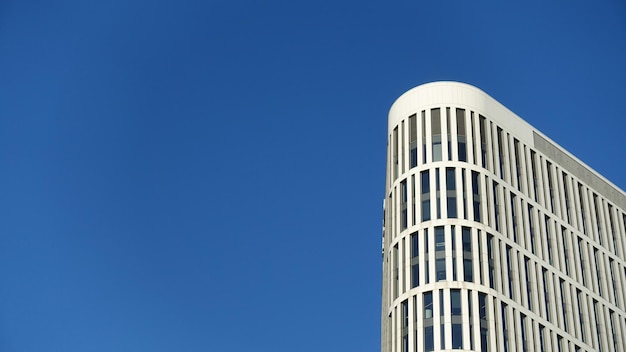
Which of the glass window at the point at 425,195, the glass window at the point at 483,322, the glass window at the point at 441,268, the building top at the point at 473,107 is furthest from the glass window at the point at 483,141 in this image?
the glass window at the point at 483,322

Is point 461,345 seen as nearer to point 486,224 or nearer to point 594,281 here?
point 486,224

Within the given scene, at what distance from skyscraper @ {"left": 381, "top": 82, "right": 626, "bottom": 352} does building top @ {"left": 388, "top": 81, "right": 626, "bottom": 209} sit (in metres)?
0.13

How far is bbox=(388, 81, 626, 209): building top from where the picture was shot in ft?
340

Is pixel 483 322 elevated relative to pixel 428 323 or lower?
elevated

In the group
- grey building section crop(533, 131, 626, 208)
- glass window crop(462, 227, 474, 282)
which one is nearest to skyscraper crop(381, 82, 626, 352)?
glass window crop(462, 227, 474, 282)

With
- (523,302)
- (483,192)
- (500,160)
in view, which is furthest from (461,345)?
(500,160)

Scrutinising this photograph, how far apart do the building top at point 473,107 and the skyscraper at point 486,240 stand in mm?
133

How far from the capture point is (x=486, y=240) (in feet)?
317

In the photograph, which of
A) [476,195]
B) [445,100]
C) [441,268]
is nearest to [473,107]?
[445,100]

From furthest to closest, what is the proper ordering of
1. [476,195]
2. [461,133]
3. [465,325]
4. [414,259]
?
[461,133] → [476,195] → [414,259] → [465,325]

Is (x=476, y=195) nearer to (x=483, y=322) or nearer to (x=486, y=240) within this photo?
(x=486, y=240)

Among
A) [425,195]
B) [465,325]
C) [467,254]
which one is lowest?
[465,325]

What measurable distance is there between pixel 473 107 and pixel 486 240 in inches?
622

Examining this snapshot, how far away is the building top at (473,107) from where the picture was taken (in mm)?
103688
